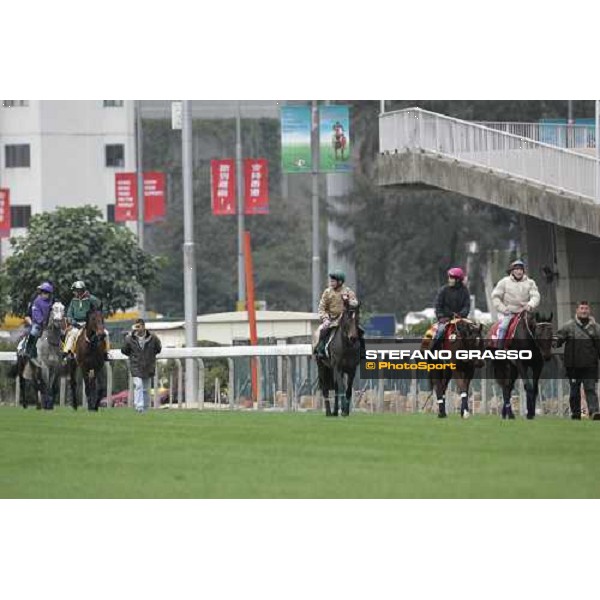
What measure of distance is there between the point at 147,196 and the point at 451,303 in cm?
3348

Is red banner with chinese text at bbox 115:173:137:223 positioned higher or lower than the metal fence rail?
higher

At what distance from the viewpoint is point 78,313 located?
31406mm

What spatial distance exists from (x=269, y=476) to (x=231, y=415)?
32.7ft

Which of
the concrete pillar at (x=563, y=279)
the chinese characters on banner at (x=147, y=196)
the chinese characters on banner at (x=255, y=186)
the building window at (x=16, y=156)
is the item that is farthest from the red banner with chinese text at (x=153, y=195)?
the building window at (x=16, y=156)

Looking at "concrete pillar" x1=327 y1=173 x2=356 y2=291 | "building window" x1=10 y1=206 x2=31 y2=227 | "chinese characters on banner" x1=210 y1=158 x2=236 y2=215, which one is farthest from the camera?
"building window" x1=10 y1=206 x2=31 y2=227

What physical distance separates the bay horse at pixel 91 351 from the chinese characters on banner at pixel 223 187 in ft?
82.2

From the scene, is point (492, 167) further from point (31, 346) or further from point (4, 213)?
point (4, 213)

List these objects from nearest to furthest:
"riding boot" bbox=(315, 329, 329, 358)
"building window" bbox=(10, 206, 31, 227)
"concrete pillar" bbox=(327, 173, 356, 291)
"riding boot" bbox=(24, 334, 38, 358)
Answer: "riding boot" bbox=(315, 329, 329, 358), "riding boot" bbox=(24, 334, 38, 358), "concrete pillar" bbox=(327, 173, 356, 291), "building window" bbox=(10, 206, 31, 227)

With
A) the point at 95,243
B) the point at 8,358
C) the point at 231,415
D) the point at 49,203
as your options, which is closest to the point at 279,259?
the point at 49,203

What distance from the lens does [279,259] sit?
311 feet

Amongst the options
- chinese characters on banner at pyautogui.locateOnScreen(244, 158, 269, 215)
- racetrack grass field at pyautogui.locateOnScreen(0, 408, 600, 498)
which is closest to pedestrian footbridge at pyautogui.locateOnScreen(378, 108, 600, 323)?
racetrack grass field at pyautogui.locateOnScreen(0, 408, 600, 498)

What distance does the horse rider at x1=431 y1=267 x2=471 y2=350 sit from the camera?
27547 millimetres

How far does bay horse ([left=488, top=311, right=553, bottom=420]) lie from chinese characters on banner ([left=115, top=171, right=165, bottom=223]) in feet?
106

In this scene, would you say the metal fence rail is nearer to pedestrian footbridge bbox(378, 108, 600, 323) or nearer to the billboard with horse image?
pedestrian footbridge bbox(378, 108, 600, 323)
